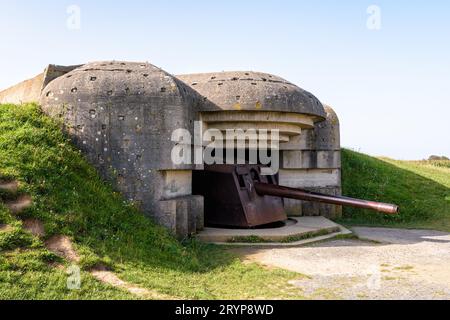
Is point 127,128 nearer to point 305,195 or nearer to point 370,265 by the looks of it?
point 305,195

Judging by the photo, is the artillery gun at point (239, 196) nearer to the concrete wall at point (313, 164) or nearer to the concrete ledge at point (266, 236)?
the concrete ledge at point (266, 236)

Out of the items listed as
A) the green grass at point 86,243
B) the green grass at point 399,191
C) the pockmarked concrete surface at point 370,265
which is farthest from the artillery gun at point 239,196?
the green grass at point 399,191

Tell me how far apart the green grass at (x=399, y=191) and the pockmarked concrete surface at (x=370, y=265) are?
243 cm

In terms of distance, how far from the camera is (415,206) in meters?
11.0

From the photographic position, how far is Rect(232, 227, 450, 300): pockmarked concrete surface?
4.39 metres

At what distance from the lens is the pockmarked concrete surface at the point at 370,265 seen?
439cm

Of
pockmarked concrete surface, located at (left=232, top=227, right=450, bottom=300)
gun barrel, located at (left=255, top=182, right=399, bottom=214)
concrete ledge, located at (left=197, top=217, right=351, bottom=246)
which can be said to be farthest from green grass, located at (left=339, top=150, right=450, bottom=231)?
concrete ledge, located at (left=197, top=217, right=351, bottom=246)

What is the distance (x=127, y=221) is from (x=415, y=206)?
781 cm

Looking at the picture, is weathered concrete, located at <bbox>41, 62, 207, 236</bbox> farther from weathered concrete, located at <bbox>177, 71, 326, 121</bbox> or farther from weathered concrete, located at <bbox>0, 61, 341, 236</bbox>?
weathered concrete, located at <bbox>177, 71, 326, 121</bbox>

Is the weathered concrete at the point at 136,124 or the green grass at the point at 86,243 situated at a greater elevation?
the weathered concrete at the point at 136,124

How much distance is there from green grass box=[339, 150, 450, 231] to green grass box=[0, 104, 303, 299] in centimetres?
545
